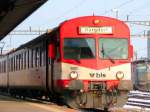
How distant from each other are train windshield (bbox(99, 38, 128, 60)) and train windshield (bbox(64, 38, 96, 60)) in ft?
1.03

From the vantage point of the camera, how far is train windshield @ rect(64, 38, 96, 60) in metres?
17.7

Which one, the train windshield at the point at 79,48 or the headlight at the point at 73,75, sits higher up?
the train windshield at the point at 79,48

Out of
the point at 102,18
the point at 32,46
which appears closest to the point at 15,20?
the point at 32,46

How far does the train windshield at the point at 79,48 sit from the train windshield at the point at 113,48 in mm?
315

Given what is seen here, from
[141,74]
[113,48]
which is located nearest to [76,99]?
[113,48]

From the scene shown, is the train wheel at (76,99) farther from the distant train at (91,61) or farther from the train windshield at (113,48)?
the train windshield at (113,48)

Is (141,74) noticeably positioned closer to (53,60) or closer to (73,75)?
(53,60)

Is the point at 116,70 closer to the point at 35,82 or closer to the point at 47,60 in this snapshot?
the point at 47,60

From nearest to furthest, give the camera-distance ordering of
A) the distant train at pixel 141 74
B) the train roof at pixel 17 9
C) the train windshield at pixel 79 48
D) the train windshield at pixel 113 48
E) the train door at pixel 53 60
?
the train windshield at pixel 79 48 < the train windshield at pixel 113 48 < the train door at pixel 53 60 < the train roof at pixel 17 9 < the distant train at pixel 141 74

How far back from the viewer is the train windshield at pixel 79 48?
1769 cm

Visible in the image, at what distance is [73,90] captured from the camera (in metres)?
17.6

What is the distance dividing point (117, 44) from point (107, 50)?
1.34 ft

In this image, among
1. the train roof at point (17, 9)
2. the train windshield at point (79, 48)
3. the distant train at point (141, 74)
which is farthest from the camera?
the distant train at point (141, 74)

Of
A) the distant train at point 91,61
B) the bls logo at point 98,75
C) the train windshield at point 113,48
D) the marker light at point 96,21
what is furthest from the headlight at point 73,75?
the marker light at point 96,21
